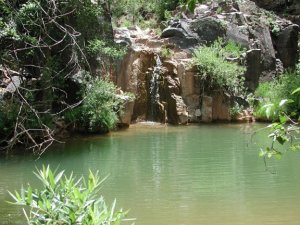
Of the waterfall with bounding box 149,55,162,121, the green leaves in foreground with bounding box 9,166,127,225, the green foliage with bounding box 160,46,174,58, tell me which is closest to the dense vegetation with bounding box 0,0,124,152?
the waterfall with bounding box 149,55,162,121

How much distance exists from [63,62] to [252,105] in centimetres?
728

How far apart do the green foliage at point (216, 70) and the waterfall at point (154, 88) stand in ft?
4.46

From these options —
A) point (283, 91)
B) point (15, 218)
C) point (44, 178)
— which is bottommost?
point (15, 218)

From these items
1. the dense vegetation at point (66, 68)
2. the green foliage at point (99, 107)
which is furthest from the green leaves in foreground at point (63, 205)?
the green foliage at point (99, 107)

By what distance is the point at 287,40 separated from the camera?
2089cm

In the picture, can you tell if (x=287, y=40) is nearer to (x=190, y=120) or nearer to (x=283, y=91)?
(x=283, y=91)

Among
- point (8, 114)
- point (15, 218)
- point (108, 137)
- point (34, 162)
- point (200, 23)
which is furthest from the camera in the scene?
point (200, 23)

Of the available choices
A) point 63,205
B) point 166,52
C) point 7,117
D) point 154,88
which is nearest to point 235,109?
point 154,88

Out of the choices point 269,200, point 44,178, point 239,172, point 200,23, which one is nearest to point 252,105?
point 200,23

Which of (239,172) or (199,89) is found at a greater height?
(199,89)

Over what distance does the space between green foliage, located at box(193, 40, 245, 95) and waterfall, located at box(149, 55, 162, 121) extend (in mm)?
1360

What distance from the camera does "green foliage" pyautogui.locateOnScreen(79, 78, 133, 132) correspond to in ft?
48.9

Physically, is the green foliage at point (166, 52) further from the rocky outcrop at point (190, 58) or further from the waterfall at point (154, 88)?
the waterfall at point (154, 88)

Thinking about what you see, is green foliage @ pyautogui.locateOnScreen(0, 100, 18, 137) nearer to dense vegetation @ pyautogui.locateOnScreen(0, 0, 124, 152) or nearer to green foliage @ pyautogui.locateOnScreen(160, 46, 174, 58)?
dense vegetation @ pyautogui.locateOnScreen(0, 0, 124, 152)
